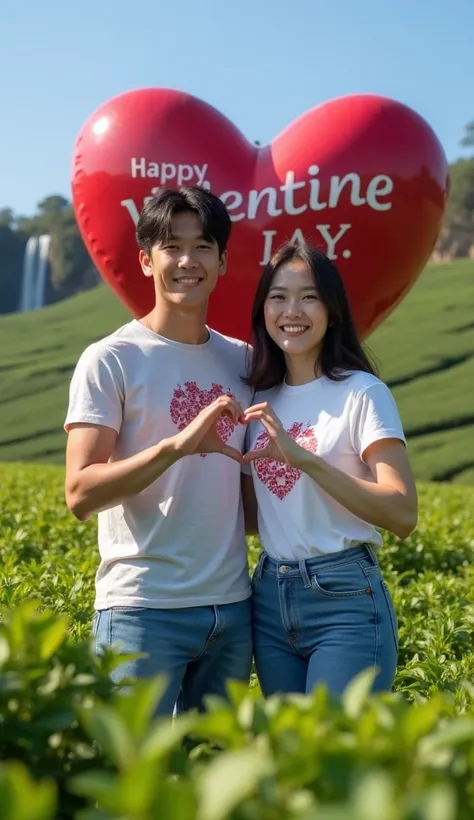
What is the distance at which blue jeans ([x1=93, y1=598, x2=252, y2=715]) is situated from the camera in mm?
2297

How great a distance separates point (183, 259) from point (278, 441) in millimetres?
569

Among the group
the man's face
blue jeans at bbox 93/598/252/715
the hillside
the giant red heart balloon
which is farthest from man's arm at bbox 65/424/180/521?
the hillside

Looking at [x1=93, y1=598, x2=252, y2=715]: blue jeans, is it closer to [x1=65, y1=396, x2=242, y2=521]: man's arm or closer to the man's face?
[x1=65, y1=396, x2=242, y2=521]: man's arm

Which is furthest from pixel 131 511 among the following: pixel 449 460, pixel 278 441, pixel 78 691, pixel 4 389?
pixel 4 389

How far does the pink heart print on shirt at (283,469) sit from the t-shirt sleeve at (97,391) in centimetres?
40

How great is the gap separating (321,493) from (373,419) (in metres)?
0.23

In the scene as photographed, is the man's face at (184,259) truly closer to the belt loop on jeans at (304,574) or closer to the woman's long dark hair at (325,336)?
the woman's long dark hair at (325,336)

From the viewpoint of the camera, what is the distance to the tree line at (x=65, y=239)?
48875 millimetres

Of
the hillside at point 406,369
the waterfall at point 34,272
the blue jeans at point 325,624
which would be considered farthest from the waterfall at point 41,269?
the blue jeans at point 325,624

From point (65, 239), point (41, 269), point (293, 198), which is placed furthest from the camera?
point (41, 269)

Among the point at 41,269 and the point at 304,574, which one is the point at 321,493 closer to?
the point at 304,574

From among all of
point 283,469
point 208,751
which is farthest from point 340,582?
point 208,751

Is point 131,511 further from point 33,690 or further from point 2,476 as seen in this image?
point 2,476

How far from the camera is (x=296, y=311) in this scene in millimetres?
2516
